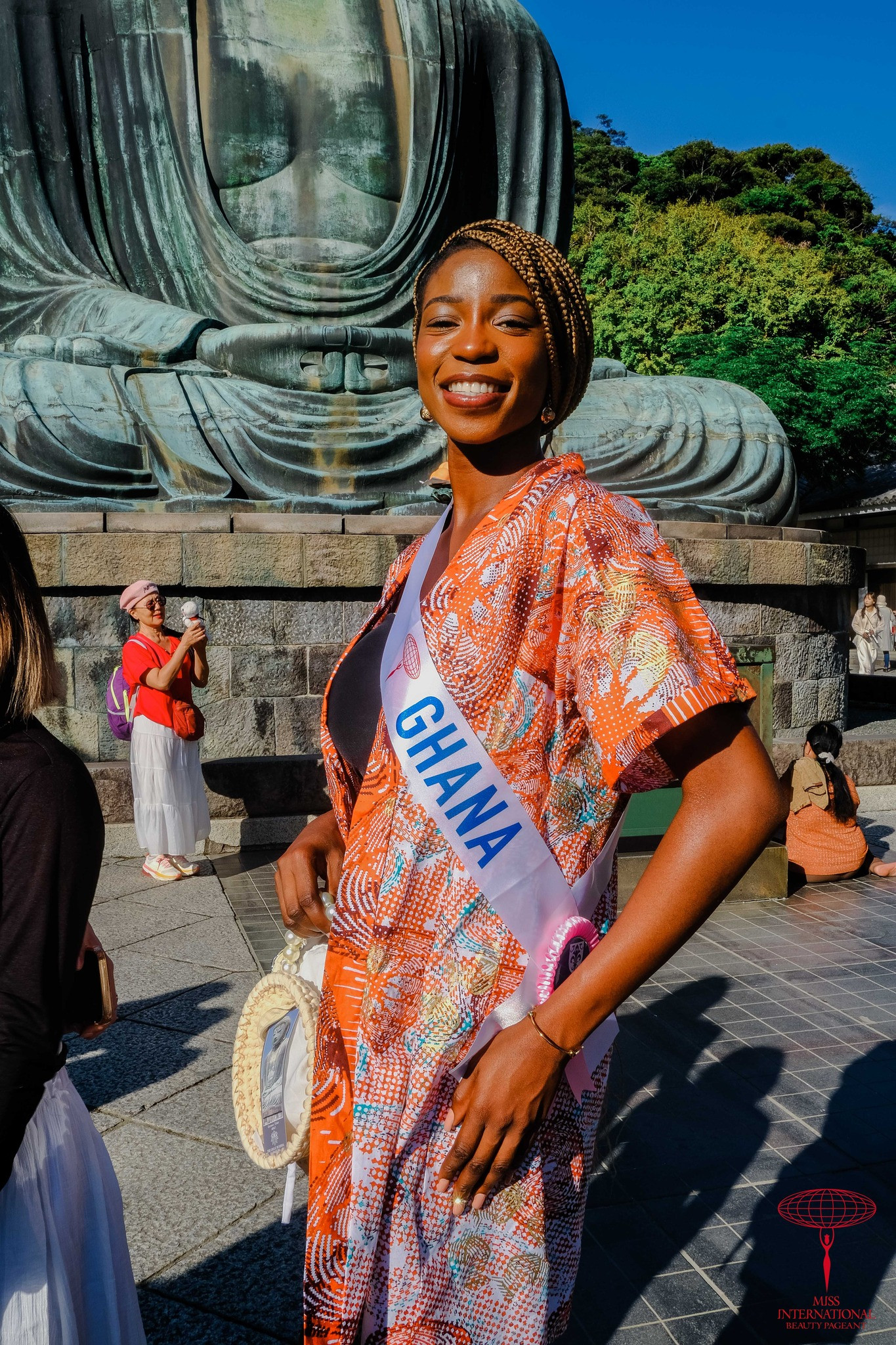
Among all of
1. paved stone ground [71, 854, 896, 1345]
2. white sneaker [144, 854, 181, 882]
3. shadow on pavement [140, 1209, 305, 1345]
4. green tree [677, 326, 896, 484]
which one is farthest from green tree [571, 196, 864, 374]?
shadow on pavement [140, 1209, 305, 1345]

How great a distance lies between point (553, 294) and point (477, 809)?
1.93 ft

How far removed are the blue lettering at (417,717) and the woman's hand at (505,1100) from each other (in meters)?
0.31

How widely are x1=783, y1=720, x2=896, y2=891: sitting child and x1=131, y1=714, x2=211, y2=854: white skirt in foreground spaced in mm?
2919

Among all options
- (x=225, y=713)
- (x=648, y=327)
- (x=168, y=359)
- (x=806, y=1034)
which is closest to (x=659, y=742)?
(x=806, y=1034)

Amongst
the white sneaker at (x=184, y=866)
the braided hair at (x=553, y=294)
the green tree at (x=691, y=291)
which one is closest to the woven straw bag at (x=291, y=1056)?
the braided hair at (x=553, y=294)

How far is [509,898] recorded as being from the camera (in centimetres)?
110

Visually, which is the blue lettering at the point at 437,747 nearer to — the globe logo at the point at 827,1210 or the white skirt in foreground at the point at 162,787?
the globe logo at the point at 827,1210

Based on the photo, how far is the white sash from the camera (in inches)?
43.2

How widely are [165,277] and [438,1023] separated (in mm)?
8691

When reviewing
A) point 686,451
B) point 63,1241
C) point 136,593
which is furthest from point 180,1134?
point 686,451

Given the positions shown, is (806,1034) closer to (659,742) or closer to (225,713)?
(659,742)

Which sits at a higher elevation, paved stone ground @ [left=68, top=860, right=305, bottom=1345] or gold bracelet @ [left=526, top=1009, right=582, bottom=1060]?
gold bracelet @ [left=526, top=1009, right=582, bottom=1060]

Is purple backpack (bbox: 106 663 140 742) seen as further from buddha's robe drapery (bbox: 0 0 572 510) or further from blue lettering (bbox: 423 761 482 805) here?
blue lettering (bbox: 423 761 482 805)

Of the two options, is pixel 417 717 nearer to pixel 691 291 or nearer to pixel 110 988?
pixel 110 988
